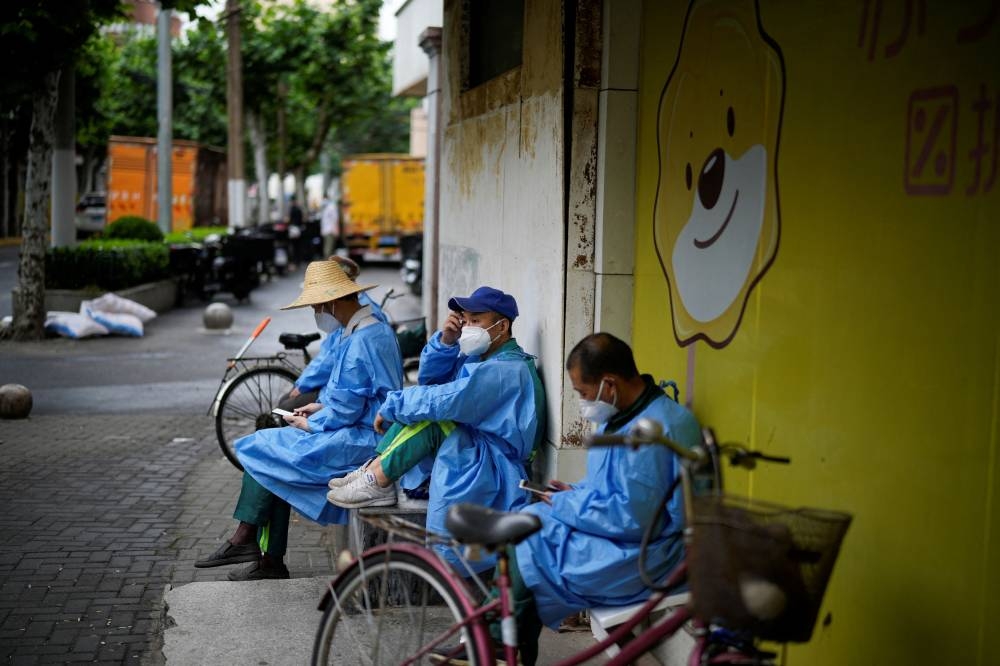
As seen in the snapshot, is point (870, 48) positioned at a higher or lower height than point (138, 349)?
→ higher

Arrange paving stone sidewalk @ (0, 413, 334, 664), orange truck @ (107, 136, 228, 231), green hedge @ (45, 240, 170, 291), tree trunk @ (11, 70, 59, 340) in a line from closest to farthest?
paving stone sidewalk @ (0, 413, 334, 664) → tree trunk @ (11, 70, 59, 340) → green hedge @ (45, 240, 170, 291) → orange truck @ (107, 136, 228, 231)

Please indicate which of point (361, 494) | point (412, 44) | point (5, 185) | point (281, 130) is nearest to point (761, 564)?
point (361, 494)

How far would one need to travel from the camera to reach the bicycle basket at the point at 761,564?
8.82 ft

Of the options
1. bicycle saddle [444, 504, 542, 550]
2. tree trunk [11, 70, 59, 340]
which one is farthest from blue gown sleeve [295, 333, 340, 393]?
tree trunk [11, 70, 59, 340]

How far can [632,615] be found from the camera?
3.42m

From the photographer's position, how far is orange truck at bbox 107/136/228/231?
1296 inches

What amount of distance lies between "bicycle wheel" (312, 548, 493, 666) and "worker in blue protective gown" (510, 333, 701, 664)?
33 centimetres

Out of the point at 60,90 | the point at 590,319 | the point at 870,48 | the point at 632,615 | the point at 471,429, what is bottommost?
the point at 632,615

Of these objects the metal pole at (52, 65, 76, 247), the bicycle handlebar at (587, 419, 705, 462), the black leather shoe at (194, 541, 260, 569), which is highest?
the metal pole at (52, 65, 76, 247)

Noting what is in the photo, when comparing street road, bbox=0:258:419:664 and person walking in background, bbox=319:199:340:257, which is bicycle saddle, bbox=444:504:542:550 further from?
person walking in background, bbox=319:199:340:257

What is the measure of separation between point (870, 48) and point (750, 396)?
1.23m

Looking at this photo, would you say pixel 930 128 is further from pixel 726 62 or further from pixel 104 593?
pixel 104 593

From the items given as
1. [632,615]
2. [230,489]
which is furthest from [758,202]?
[230,489]

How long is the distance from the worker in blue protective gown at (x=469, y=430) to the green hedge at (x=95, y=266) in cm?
1152
